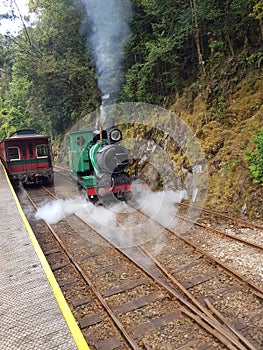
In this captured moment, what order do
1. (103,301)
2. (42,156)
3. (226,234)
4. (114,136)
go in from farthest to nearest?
1. (42,156)
2. (114,136)
3. (226,234)
4. (103,301)

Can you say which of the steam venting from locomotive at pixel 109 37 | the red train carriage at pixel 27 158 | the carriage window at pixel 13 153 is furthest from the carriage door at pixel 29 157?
the steam venting from locomotive at pixel 109 37

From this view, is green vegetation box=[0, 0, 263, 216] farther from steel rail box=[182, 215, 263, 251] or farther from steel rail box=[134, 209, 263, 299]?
steel rail box=[134, 209, 263, 299]

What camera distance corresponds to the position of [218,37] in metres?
11.8

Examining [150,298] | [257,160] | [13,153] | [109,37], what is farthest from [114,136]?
[13,153]

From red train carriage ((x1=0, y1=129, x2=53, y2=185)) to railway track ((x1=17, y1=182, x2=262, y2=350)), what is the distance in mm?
8338

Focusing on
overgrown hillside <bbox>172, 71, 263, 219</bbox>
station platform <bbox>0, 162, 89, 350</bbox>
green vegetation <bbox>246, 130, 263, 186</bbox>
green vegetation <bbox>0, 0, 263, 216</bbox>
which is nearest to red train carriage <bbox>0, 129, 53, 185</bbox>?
green vegetation <bbox>0, 0, 263, 216</bbox>

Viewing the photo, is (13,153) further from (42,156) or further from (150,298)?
(150,298)

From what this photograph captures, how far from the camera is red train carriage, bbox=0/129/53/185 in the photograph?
1410 centimetres

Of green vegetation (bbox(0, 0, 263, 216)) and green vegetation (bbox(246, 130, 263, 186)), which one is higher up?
green vegetation (bbox(0, 0, 263, 216))

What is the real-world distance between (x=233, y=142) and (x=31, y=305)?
25.8 feet

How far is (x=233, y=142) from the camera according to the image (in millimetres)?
9305

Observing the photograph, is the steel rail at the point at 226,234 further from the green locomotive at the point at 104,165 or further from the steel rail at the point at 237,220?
the green locomotive at the point at 104,165

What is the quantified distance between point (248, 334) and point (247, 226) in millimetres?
3707

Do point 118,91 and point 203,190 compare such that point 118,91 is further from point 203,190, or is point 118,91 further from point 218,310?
point 218,310
